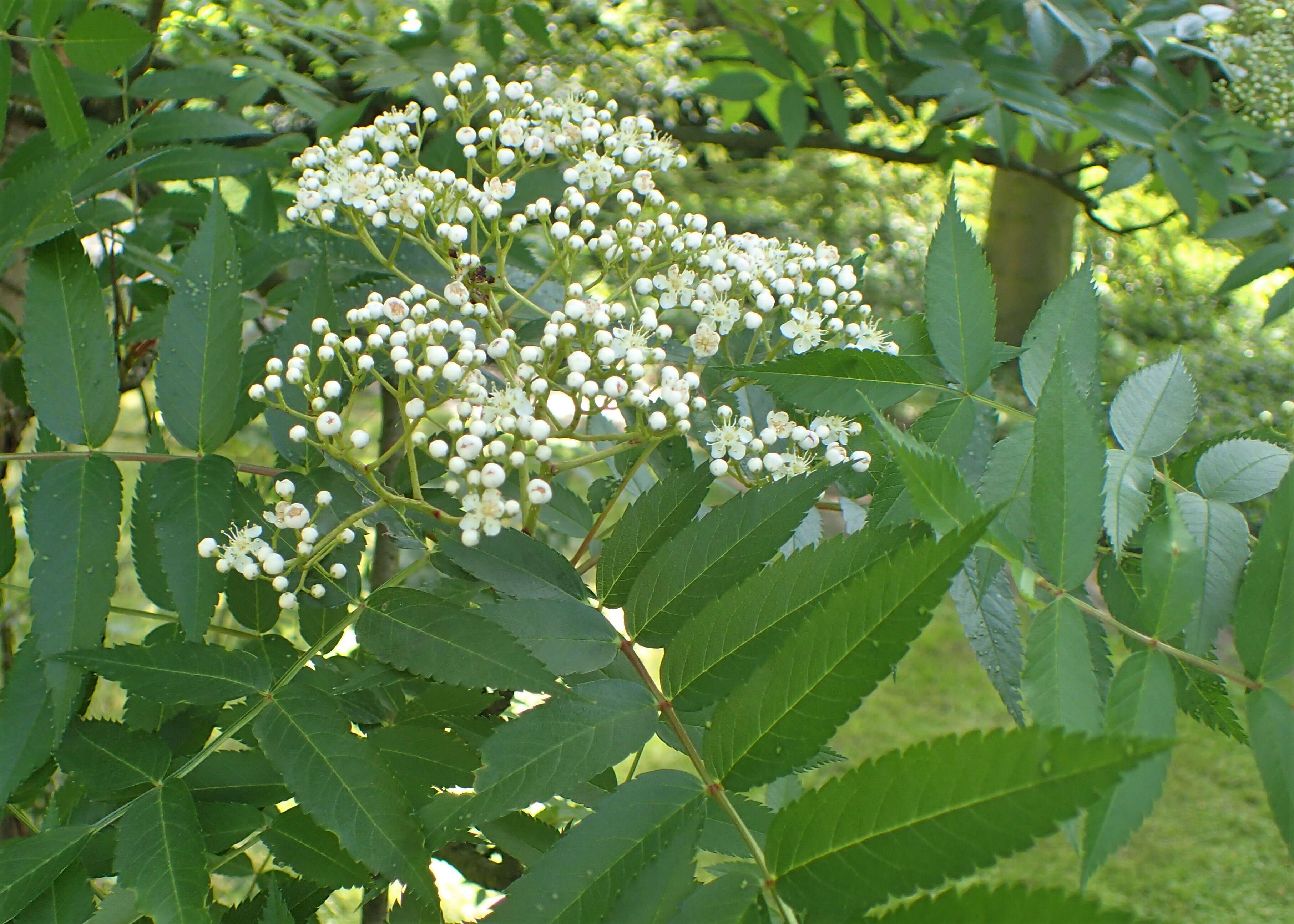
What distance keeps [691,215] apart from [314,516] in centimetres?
62

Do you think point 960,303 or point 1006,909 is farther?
point 960,303

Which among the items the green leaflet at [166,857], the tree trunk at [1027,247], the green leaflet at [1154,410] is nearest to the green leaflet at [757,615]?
the green leaflet at [1154,410]

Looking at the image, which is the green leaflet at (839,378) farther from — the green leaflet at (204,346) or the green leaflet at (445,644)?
the green leaflet at (204,346)

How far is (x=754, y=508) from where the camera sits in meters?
0.98

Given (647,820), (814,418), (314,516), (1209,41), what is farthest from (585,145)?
(1209,41)

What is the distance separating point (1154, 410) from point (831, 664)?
63 centimetres

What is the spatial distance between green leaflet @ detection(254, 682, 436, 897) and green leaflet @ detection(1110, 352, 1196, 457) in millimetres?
891

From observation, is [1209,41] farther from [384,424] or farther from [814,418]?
[384,424]

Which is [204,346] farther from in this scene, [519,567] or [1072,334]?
[1072,334]

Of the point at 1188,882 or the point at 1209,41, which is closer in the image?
the point at 1209,41

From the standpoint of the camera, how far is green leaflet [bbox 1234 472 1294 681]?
86 centimetres

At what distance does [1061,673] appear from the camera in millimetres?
792

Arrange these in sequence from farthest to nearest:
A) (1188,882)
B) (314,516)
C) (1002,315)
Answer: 1. (1002,315)
2. (1188,882)
3. (314,516)

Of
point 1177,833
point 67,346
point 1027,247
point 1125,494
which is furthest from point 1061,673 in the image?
point 1027,247
